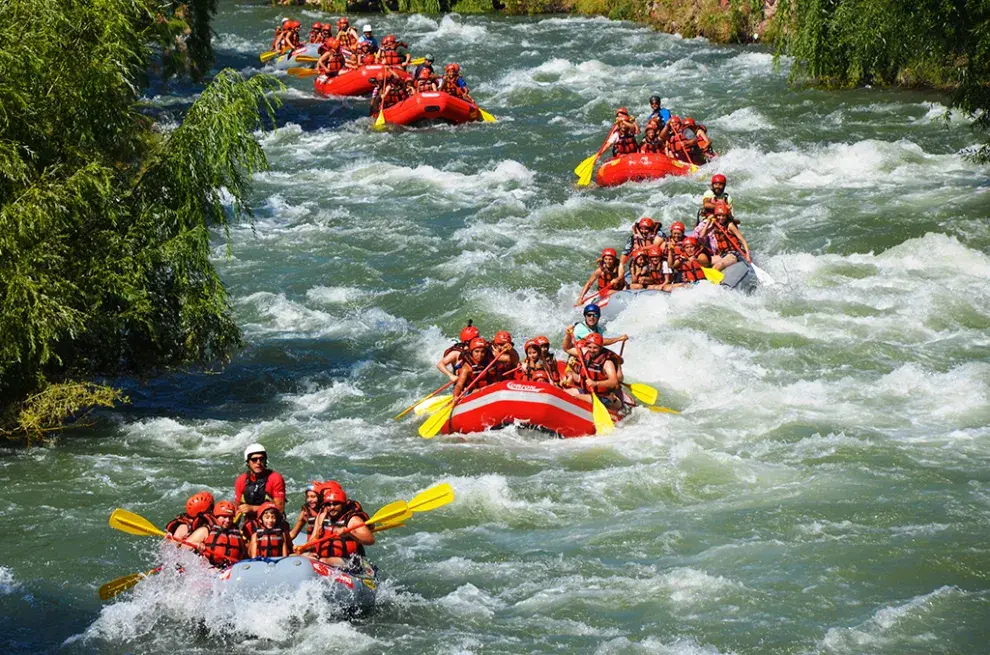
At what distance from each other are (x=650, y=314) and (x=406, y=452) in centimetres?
457

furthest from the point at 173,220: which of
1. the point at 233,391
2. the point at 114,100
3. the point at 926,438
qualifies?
the point at 926,438

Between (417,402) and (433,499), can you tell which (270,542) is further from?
(417,402)

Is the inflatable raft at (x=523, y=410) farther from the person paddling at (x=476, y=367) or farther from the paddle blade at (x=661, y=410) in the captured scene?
the paddle blade at (x=661, y=410)

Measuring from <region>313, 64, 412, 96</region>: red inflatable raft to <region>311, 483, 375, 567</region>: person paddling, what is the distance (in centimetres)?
2058

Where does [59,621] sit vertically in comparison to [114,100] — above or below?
below

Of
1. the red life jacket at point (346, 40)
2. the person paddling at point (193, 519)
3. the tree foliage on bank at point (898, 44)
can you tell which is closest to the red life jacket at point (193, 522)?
the person paddling at point (193, 519)

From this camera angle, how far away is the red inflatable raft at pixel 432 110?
27.3 meters

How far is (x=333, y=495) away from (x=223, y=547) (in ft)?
2.94

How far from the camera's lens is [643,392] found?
14.7 m

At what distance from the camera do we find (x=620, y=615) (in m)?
10.2

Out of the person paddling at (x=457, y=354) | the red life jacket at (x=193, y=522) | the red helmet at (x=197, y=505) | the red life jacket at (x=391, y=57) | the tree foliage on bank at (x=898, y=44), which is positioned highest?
the tree foliage on bank at (x=898, y=44)

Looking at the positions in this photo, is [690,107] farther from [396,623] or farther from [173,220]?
[396,623]

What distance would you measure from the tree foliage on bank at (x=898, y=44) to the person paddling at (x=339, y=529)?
1159cm

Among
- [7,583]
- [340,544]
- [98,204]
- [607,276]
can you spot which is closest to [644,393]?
[607,276]
